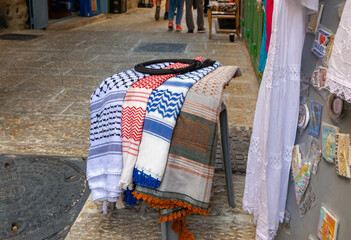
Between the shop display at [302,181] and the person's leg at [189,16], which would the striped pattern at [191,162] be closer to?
the shop display at [302,181]

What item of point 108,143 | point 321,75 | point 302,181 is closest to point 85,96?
point 108,143

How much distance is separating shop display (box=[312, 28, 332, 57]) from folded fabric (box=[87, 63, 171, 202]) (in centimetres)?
93

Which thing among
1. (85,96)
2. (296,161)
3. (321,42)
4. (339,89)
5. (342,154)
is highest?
(321,42)

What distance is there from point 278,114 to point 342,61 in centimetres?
55

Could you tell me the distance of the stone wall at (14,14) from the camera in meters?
9.00

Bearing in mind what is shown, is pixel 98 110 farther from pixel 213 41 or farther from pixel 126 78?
pixel 213 41

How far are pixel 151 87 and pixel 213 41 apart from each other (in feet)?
21.8

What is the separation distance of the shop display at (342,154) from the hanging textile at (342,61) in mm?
162

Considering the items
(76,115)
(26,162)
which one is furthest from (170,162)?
(76,115)

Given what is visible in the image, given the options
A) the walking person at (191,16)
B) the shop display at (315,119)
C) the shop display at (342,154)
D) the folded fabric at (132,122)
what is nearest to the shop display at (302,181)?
the shop display at (315,119)

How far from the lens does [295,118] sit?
1795 mm

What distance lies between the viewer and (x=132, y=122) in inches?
79.0

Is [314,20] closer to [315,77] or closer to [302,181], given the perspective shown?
[315,77]

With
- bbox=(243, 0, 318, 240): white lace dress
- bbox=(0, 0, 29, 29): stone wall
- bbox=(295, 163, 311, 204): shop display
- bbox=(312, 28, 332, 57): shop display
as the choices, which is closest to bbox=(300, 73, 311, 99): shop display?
bbox=(243, 0, 318, 240): white lace dress
